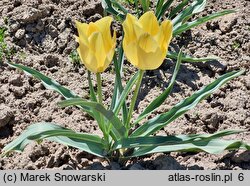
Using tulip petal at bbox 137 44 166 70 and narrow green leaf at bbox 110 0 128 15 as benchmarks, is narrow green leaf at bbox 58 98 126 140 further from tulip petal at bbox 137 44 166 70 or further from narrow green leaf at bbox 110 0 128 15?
narrow green leaf at bbox 110 0 128 15

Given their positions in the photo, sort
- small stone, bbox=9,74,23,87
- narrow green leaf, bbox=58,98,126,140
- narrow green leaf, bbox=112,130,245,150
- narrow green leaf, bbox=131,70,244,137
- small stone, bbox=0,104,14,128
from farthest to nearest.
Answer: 1. small stone, bbox=9,74,23,87
2. small stone, bbox=0,104,14,128
3. narrow green leaf, bbox=131,70,244,137
4. narrow green leaf, bbox=112,130,245,150
5. narrow green leaf, bbox=58,98,126,140

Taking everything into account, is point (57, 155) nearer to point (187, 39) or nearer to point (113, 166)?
point (113, 166)

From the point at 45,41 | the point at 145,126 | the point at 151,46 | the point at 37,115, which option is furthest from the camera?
the point at 45,41

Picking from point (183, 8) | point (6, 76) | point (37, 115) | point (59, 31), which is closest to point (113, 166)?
point (37, 115)

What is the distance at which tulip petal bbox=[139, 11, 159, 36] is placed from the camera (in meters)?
2.00

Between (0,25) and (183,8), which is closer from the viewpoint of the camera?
(0,25)

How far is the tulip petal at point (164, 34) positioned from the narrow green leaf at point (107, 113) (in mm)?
314

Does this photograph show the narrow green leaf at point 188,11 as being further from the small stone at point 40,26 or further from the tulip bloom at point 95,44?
the tulip bloom at point 95,44

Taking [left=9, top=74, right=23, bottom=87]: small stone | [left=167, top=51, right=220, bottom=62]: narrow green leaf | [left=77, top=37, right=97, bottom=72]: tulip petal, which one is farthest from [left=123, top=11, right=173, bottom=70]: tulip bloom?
[left=9, top=74, right=23, bottom=87]: small stone

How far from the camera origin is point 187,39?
Answer: 3.12m

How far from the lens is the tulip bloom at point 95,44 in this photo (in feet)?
6.54

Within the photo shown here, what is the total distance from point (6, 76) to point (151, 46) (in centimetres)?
113

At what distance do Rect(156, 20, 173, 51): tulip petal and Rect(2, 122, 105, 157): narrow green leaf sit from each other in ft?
1.66

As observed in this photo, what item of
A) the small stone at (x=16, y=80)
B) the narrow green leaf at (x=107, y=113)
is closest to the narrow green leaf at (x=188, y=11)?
the small stone at (x=16, y=80)
